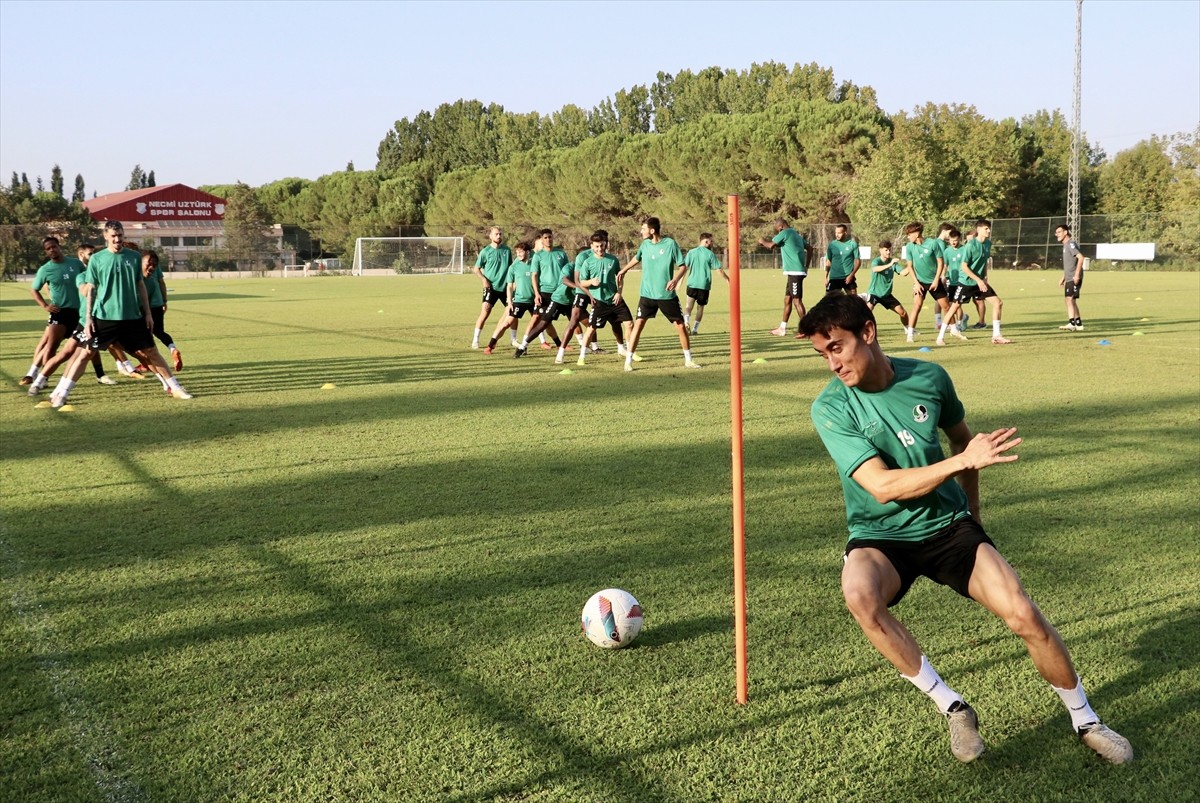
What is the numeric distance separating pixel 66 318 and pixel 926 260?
43.9 feet

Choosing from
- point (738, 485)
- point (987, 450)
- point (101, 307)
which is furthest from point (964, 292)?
point (987, 450)

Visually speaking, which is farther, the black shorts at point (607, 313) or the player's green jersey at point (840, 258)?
the player's green jersey at point (840, 258)

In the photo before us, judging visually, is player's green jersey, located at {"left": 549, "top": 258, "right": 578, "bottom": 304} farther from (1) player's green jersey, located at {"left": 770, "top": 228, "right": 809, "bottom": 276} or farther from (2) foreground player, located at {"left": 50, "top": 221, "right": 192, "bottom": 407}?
(2) foreground player, located at {"left": 50, "top": 221, "right": 192, "bottom": 407}

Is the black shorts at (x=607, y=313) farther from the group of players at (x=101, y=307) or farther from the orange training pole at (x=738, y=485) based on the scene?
the orange training pole at (x=738, y=485)

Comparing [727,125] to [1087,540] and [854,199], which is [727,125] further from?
[1087,540]

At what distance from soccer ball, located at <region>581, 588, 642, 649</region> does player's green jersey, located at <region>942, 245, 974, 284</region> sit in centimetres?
1466

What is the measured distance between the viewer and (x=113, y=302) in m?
12.2

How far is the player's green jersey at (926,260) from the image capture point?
18.7 m

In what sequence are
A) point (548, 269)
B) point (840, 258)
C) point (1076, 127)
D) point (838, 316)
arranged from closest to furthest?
point (838, 316), point (548, 269), point (840, 258), point (1076, 127)

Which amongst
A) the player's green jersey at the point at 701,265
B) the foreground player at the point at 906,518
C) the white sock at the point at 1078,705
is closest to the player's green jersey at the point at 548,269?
the player's green jersey at the point at 701,265

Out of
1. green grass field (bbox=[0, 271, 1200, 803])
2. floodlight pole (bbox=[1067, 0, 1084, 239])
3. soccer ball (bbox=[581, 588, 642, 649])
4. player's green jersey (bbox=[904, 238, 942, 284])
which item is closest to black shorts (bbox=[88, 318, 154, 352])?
green grass field (bbox=[0, 271, 1200, 803])

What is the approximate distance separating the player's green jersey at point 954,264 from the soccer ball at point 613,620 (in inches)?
577

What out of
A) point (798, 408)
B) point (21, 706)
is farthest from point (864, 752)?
point (798, 408)

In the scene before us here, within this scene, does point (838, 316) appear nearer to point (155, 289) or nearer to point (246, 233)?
point (155, 289)
